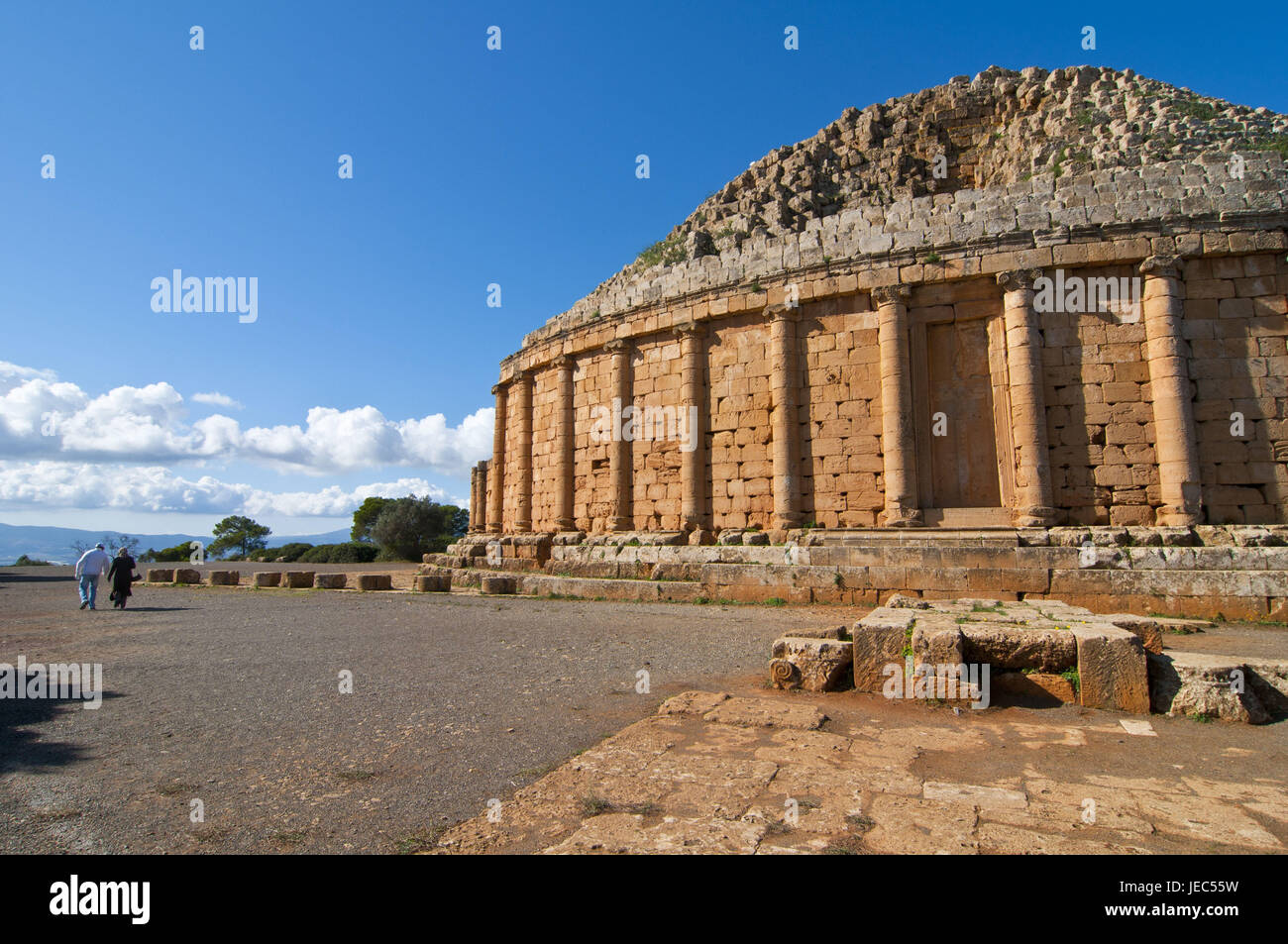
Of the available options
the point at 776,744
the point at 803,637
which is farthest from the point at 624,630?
the point at 776,744

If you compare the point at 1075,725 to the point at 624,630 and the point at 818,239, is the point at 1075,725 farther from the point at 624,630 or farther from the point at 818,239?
the point at 818,239

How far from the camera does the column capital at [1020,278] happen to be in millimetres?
14727

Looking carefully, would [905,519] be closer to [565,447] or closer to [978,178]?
[565,447]

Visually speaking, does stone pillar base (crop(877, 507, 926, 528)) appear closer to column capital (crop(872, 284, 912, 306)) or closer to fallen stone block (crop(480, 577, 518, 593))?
column capital (crop(872, 284, 912, 306))

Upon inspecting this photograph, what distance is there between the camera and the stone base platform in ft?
38.0

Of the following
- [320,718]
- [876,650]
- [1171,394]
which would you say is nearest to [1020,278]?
[1171,394]

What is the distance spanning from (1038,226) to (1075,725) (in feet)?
42.2

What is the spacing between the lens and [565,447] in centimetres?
2109

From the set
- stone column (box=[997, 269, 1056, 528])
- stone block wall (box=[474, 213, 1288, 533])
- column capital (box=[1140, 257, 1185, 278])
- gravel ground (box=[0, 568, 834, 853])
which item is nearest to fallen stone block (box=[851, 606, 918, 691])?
gravel ground (box=[0, 568, 834, 853])

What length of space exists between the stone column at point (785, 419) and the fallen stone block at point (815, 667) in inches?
360

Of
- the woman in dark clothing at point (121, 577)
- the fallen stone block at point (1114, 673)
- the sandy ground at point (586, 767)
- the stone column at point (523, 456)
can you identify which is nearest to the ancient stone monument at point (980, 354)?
the stone column at point (523, 456)

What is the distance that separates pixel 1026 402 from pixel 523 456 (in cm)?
1502
